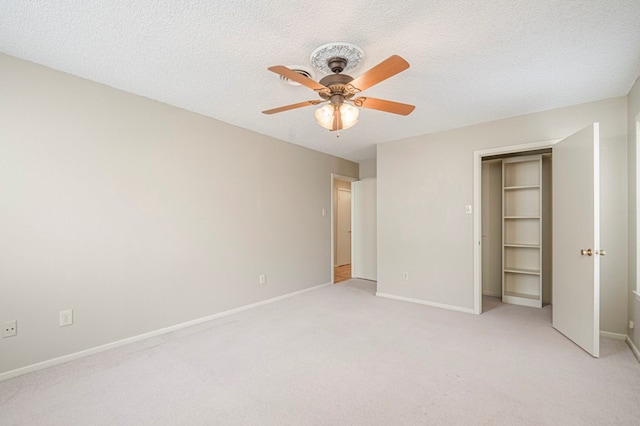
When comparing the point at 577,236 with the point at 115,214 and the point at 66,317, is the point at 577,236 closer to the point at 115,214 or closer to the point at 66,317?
the point at 115,214

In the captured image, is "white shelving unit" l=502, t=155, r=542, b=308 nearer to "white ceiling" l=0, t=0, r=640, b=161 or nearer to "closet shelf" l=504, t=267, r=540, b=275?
"closet shelf" l=504, t=267, r=540, b=275

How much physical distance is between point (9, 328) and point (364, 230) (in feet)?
15.6

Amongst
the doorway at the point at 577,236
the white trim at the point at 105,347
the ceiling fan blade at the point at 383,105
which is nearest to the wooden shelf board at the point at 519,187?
the doorway at the point at 577,236

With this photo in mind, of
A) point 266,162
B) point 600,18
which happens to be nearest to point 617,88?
point 600,18

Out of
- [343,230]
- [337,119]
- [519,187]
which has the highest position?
[337,119]

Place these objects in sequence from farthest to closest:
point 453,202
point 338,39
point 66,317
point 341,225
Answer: point 341,225 < point 453,202 < point 66,317 < point 338,39

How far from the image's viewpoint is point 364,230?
562cm

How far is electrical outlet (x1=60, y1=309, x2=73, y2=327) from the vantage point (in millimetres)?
2324

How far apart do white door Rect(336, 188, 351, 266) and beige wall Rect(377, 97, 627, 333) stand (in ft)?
8.46

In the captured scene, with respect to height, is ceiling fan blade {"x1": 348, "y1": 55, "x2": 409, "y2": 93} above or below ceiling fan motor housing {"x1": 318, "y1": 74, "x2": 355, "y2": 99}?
below

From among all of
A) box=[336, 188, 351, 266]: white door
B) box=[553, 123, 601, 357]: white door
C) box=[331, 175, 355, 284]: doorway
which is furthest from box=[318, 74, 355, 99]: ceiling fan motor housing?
box=[336, 188, 351, 266]: white door

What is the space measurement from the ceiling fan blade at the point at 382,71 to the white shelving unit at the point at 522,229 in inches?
129

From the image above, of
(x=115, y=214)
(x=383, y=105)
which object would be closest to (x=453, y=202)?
(x=383, y=105)

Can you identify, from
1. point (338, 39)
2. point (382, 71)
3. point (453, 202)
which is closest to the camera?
point (382, 71)
